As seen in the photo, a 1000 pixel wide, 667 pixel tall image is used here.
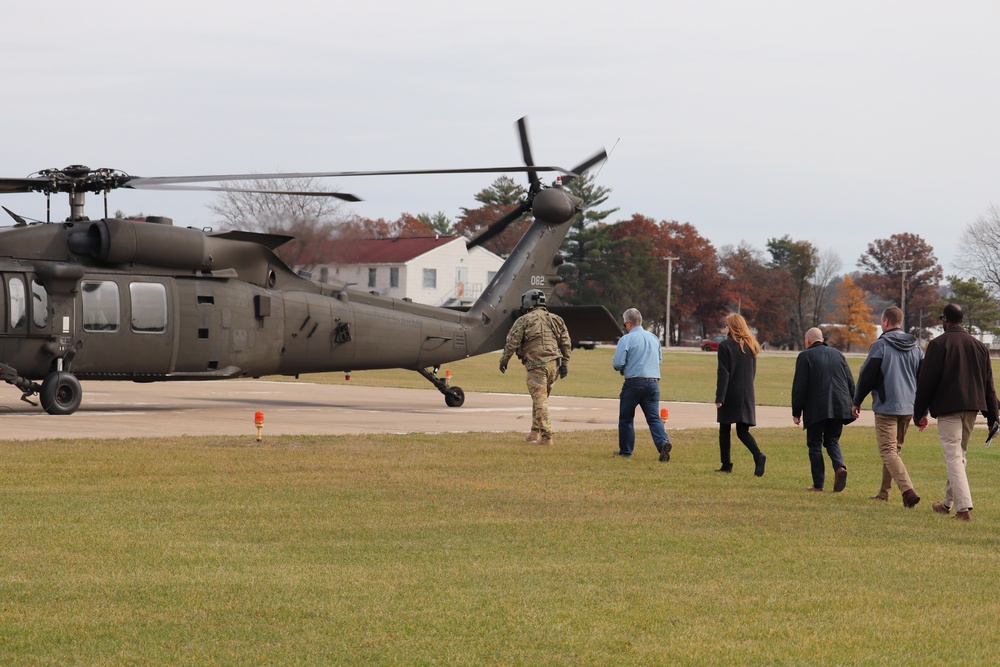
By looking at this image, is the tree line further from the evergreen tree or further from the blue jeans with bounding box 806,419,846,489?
the blue jeans with bounding box 806,419,846,489

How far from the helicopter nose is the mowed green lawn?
1119 centimetres

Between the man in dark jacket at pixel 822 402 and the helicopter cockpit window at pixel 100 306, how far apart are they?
40.2 ft

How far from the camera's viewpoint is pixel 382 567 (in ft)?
28.0

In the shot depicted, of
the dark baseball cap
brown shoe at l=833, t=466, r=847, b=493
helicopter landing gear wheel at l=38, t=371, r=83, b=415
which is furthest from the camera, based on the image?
helicopter landing gear wheel at l=38, t=371, r=83, b=415

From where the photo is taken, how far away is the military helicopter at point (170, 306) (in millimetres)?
20156

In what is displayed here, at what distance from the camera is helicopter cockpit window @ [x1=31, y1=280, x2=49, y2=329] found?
66.1 feet

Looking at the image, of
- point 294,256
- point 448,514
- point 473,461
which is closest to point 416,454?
point 473,461

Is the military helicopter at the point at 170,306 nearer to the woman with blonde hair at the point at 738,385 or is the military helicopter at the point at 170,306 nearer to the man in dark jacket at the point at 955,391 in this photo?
the woman with blonde hair at the point at 738,385

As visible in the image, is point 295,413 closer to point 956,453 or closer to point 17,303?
point 17,303

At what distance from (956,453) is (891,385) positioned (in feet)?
4.04

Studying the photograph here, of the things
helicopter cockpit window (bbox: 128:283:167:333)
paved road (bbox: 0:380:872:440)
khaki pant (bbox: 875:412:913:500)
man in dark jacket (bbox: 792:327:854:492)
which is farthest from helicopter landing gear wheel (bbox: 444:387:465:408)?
khaki pant (bbox: 875:412:913:500)

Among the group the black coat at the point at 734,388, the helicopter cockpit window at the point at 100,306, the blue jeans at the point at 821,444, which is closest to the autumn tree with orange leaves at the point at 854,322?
the helicopter cockpit window at the point at 100,306

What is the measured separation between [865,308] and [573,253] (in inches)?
1415

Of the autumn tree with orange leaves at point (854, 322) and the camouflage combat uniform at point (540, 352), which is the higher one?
the autumn tree with orange leaves at point (854, 322)
